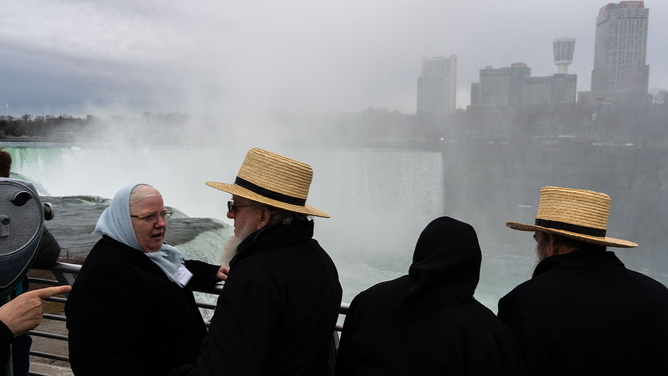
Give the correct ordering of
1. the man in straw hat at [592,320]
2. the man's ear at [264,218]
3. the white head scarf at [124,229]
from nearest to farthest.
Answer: the man in straw hat at [592,320]
the man's ear at [264,218]
the white head scarf at [124,229]

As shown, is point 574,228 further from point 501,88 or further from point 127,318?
point 501,88

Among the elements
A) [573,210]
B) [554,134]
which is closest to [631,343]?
[573,210]

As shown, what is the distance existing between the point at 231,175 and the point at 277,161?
21.3 metres

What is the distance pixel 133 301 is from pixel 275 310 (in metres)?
0.60

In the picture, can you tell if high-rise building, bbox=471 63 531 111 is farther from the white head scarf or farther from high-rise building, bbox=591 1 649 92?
the white head scarf

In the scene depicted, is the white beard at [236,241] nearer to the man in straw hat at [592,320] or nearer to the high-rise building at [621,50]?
the man in straw hat at [592,320]

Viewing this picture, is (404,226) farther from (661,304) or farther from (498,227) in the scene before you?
(661,304)

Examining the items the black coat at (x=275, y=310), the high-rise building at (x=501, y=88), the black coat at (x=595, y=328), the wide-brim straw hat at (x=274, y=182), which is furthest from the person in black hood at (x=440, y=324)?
the high-rise building at (x=501, y=88)

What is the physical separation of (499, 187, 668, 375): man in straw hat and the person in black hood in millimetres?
269

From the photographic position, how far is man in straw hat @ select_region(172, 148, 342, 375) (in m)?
1.16

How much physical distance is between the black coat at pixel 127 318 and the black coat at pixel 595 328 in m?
1.21

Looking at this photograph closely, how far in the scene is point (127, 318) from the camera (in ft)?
4.78

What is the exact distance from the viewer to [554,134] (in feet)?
138

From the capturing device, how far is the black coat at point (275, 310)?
1.16m
